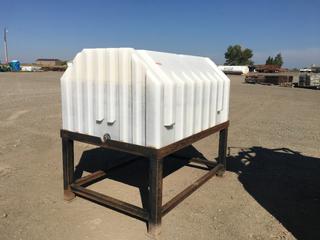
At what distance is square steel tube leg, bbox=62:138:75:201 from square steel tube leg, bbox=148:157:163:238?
4.41 ft

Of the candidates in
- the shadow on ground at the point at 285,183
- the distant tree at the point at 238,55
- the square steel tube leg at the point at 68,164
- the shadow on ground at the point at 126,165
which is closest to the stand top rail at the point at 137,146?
the square steel tube leg at the point at 68,164

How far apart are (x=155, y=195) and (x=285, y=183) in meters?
2.68

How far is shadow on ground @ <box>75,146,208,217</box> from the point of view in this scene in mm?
5070

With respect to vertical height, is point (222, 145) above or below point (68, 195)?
above

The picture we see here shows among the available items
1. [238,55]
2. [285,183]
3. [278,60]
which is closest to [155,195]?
[285,183]

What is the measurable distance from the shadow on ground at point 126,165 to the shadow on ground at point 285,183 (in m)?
1.00

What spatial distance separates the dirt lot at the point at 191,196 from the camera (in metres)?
3.53

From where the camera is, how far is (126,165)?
18.3 feet

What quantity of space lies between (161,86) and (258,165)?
140 inches

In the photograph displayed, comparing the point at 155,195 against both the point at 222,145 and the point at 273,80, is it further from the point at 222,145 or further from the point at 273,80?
the point at 273,80

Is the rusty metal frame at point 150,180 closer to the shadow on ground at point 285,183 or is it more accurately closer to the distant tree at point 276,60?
the shadow on ground at point 285,183

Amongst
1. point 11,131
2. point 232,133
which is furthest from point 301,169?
point 11,131

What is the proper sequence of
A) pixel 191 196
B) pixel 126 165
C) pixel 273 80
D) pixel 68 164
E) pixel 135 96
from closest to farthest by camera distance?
1. pixel 135 96
2. pixel 68 164
3. pixel 191 196
4. pixel 126 165
5. pixel 273 80

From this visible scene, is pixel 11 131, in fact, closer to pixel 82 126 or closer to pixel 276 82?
pixel 82 126
